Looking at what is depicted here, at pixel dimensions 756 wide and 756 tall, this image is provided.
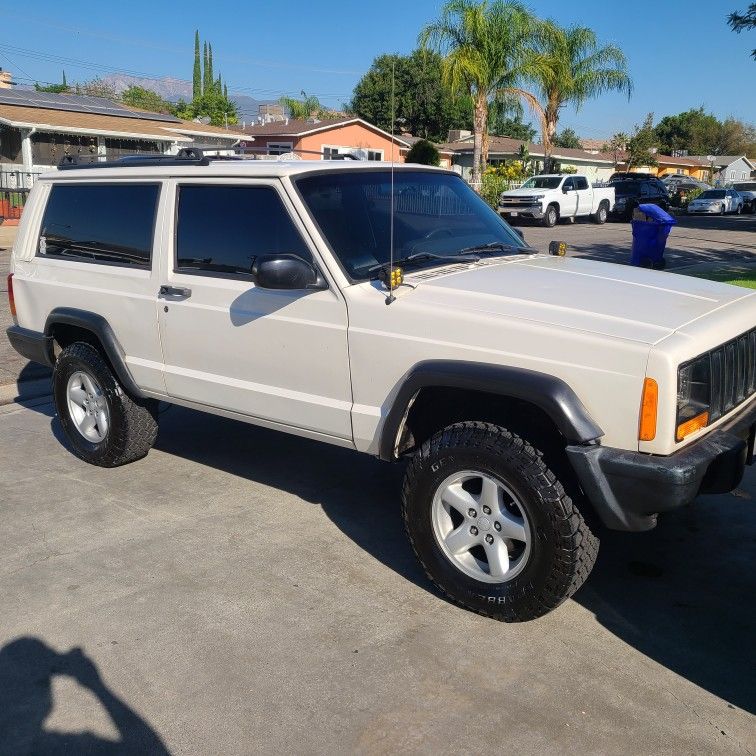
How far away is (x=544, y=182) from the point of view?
29.4 m

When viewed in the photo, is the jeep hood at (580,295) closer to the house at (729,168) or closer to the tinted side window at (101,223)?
the tinted side window at (101,223)

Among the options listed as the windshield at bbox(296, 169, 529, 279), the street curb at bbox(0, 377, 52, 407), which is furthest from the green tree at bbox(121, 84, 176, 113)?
the windshield at bbox(296, 169, 529, 279)

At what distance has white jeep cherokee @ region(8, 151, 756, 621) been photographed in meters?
3.25

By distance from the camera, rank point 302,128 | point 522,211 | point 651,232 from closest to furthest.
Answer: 1. point 651,232
2. point 522,211
3. point 302,128

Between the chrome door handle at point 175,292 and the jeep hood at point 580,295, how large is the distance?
1.35 metres

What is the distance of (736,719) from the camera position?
3.03 m

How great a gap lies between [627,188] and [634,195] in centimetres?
57

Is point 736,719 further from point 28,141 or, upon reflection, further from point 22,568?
point 28,141

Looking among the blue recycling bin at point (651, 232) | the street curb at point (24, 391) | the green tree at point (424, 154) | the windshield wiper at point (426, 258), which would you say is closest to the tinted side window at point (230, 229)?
the windshield wiper at point (426, 258)

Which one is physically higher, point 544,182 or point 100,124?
point 100,124

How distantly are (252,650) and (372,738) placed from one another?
0.76m

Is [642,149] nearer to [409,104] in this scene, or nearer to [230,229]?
[409,104]

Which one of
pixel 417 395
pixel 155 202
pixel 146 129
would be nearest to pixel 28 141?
pixel 146 129

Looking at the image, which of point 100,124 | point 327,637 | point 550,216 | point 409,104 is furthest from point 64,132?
point 409,104
